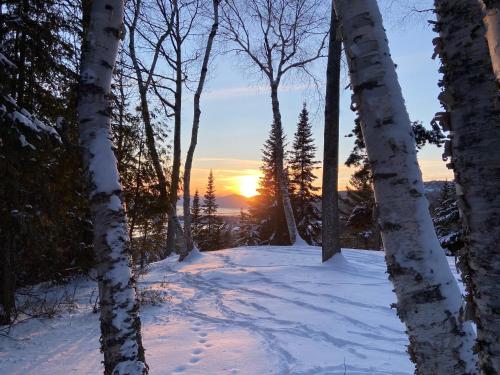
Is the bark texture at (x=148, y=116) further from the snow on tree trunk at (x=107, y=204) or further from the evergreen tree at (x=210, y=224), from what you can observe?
the evergreen tree at (x=210, y=224)

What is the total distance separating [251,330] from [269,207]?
21.7 metres

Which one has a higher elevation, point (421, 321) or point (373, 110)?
point (373, 110)

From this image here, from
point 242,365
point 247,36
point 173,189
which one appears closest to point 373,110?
point 242,365

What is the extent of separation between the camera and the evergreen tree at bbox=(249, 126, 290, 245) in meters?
25.4

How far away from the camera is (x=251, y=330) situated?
4.89 metres

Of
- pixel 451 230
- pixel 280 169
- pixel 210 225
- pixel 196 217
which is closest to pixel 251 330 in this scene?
pixel 451 230

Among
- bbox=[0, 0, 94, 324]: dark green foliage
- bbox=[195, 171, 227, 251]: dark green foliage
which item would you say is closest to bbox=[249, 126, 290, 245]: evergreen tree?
bbox=[195, 171, 227, 251]: dark green foliage

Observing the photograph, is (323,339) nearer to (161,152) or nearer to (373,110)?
(373,110)

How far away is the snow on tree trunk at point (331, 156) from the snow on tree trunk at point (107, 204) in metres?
6.48

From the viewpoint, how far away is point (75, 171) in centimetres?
624

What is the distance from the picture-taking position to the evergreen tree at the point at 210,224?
35.5 meters

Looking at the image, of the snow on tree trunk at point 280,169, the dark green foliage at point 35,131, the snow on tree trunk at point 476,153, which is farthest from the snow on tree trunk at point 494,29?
the snow on tree trunk at point 280,169

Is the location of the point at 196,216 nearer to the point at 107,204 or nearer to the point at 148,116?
the point at 148,116

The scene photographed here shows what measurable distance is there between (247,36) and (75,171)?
1082 cm
